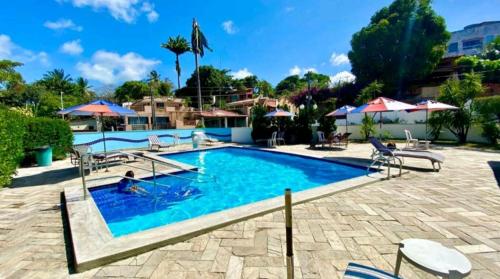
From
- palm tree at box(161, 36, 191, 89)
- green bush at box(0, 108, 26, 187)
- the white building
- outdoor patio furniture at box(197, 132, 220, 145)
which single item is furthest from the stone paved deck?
the white building

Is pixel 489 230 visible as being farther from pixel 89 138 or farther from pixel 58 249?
pixel 89 138

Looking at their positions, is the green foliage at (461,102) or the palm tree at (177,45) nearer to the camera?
the green foliage at (461,102)

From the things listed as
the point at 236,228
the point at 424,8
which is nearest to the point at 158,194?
the point at 236,228

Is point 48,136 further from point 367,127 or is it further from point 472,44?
point 472,44

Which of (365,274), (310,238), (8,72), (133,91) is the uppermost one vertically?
(133,91)

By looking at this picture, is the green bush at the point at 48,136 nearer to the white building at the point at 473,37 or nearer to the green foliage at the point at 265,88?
the green foliage at the point at 265,88

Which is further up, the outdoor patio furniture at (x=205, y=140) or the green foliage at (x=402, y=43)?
the green foliage at (x=402, y=43)

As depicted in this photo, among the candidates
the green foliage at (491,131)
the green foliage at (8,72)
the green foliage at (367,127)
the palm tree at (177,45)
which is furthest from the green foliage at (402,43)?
the green foliage at (8,72)

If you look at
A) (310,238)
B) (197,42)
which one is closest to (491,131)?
(310,238)

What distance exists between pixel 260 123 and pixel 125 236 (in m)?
13.3

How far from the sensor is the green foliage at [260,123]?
15609 mm

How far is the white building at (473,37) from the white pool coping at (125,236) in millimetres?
69204

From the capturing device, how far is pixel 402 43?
2383cm

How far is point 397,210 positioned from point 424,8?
95.5 ft
